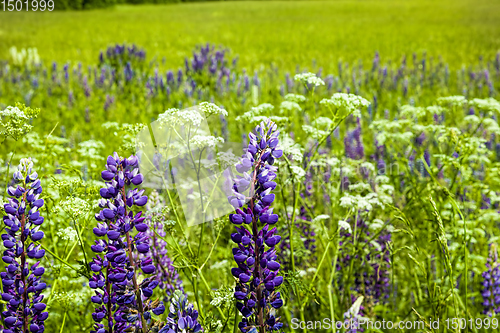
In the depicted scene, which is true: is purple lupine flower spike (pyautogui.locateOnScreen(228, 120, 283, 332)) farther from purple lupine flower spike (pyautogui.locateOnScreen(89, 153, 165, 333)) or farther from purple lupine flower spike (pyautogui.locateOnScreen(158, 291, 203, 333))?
purple lupine flower spike (pyautogui.locateOnScreen(89, 153, 165, 333))

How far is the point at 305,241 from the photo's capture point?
2.45 m

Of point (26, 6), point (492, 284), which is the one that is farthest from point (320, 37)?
point (492, 284)

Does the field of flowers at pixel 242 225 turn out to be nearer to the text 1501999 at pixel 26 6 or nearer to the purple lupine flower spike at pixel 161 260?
the purple lupine flower spike at pixel 161 260

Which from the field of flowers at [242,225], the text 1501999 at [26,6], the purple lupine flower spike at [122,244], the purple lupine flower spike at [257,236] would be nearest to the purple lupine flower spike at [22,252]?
the field of flowers at [242,225]

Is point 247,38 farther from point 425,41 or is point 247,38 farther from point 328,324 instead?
Answer: point 328,324

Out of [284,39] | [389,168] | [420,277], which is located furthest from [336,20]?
[420,277]

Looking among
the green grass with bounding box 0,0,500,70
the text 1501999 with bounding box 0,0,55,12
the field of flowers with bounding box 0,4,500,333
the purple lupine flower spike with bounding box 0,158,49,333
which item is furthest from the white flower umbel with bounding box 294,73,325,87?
the green grass with bounding box 0,0,500,70

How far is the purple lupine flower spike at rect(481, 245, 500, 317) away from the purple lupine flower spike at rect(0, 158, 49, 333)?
2123mm

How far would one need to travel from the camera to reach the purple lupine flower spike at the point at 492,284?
210cm

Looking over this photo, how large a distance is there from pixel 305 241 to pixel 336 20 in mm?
17880

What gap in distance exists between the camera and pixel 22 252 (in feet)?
3.95

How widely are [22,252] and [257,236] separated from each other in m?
0.73

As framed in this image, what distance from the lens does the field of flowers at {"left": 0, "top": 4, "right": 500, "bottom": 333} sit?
1154 mm

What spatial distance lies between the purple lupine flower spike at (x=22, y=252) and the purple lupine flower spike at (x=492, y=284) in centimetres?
212
